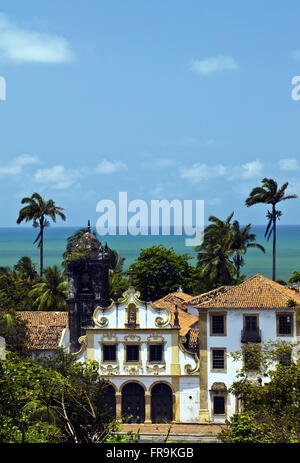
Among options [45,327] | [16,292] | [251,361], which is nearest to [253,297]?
[251,361]

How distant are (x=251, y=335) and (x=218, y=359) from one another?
3016 millimetres

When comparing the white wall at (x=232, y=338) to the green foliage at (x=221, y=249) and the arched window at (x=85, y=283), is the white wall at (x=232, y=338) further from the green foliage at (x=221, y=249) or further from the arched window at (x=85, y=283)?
the green foliage at (x=221, y=249)

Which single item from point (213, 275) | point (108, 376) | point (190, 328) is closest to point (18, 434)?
point (108, 376)

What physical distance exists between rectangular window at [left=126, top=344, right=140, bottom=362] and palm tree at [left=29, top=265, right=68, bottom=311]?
64.7ft

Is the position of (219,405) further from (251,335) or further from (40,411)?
(40,411)

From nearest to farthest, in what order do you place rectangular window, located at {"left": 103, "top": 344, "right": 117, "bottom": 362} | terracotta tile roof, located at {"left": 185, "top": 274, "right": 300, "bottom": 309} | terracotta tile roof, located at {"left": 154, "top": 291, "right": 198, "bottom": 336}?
terracotta tile roof, located at {"left": 185, "top": 274, "right": 300, "bottom": 309} < rectangular window, located at {"left": 103, "top": 344, "right": 117, "bottom": 362} < terracotta tile roof, located at {"left": 154, "top": 291, "right": 198, "bottom": 336}

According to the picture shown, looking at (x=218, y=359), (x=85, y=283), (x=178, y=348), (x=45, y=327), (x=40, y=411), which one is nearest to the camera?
(x=40, y=411)

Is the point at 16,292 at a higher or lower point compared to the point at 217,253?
lower

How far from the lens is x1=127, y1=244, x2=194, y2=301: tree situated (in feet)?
298

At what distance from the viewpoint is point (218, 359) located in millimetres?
57500

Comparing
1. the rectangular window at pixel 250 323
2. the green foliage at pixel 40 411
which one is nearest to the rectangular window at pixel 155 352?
the rectangular window at pixel 250 323

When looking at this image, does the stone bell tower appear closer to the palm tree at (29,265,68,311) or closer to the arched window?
the arched window

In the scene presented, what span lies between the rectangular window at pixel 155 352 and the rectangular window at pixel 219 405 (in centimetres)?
503

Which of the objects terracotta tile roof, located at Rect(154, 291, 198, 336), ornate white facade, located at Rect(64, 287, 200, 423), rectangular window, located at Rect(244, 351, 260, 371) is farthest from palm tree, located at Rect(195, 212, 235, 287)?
rectangular window, located at Rect(244, 351, 260, 371)
